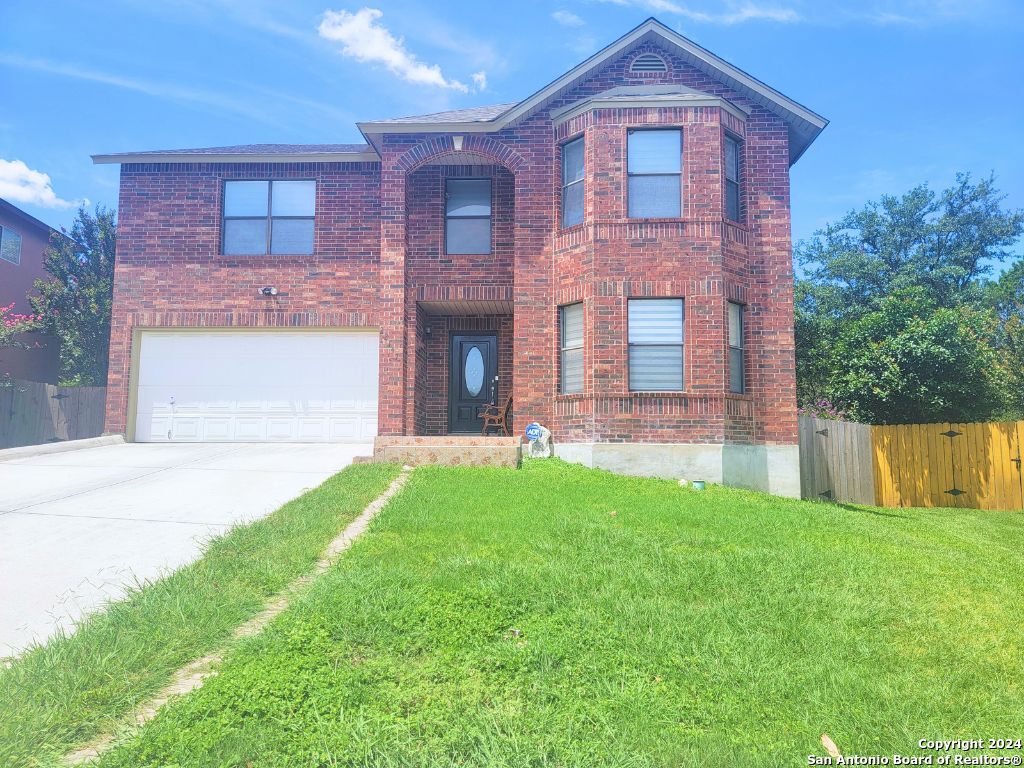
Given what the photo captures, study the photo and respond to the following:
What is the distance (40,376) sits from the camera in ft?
61.9

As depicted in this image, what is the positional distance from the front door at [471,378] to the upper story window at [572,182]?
3071 mm

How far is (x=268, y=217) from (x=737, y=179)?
9.23 metres

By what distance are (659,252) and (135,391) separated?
10.5 meters

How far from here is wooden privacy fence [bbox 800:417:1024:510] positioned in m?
12.9

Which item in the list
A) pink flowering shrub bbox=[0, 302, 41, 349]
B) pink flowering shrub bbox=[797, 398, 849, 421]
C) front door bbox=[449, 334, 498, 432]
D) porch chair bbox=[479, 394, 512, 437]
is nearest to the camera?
porch chair bbox=[479, 394, 512, 437]

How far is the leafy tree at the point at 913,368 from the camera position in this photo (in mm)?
13484

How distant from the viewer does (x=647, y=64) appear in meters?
12.1

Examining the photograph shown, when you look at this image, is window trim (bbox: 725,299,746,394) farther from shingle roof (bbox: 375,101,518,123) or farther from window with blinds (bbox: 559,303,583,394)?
shingle roof (bbox: 375,101,518,123)

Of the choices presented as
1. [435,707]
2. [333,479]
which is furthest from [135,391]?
[435,707]

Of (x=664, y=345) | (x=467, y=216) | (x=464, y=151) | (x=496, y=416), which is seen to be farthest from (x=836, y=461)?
(x=464, y=151)

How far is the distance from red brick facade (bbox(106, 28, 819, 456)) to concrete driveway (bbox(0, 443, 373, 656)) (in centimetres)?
308

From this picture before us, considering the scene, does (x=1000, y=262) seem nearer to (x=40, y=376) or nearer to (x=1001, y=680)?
(x=1001, y=680)

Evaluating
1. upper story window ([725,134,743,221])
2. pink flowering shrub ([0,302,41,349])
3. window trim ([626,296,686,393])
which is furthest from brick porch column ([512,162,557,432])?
pink flowering shrub ([0,302,41,349])

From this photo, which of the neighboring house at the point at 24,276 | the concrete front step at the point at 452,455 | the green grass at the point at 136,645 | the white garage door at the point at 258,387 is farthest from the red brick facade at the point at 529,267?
the neighboring house at the point at 24,276
